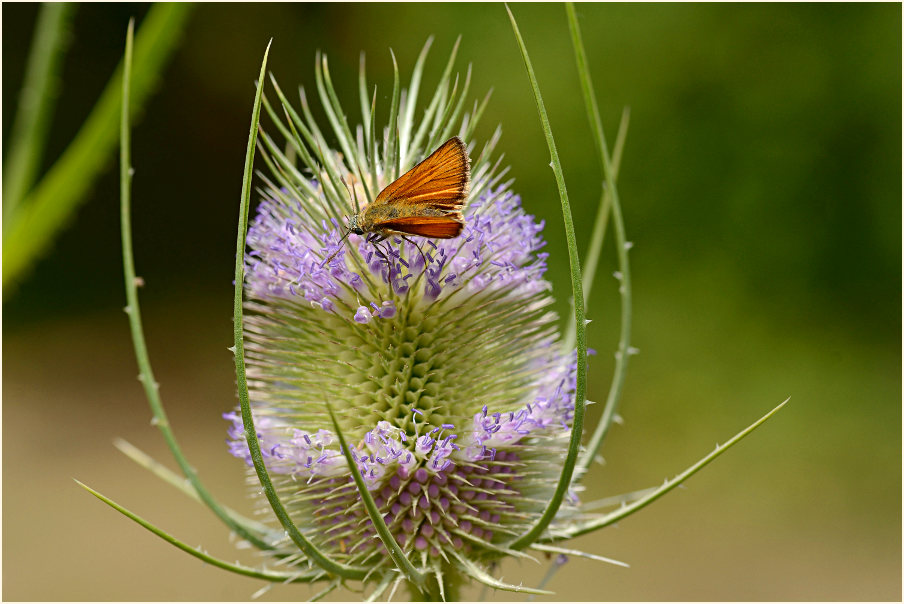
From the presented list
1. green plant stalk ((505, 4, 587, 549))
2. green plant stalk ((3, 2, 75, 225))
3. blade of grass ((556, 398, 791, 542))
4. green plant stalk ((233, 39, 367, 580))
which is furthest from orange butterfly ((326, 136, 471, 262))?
green plant stalk ((3, 2, 75, 225))

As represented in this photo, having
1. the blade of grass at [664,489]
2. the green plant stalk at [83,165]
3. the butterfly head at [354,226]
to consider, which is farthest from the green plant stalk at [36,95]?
the blade of grass at [664,489]

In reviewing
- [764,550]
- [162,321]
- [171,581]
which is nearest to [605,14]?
[764,550]

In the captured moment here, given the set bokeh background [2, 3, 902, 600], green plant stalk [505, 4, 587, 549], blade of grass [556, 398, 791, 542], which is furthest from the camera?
bokeh background [2, 3, 902, 600]

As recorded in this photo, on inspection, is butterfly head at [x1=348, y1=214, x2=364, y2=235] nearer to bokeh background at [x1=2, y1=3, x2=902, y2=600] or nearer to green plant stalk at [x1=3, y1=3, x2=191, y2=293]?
green plant stalk at [x1=3, y1=3, x2=191, y2=293]

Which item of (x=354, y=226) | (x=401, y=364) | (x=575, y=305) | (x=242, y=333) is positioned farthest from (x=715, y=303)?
(x=242, y=333)

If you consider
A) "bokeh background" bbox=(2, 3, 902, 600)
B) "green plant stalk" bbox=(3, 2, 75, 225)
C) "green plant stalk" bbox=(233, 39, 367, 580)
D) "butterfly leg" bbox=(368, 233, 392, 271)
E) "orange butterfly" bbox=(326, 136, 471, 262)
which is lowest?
"green plant stalk" bbox=(233, 39, 367, 580)

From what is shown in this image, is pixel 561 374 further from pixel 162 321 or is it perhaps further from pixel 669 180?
pixel 162 321
